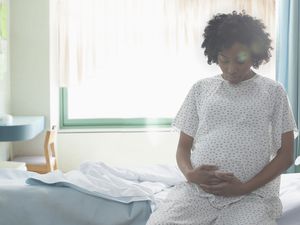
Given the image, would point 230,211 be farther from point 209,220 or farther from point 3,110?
point 3,110

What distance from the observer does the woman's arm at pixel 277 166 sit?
1.63 m

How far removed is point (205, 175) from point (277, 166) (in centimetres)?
26

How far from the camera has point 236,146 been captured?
1.67 metres

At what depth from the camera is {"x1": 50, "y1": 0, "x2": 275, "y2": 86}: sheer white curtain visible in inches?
161

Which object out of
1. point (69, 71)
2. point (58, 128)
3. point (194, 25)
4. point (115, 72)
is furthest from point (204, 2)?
point (58, 128)

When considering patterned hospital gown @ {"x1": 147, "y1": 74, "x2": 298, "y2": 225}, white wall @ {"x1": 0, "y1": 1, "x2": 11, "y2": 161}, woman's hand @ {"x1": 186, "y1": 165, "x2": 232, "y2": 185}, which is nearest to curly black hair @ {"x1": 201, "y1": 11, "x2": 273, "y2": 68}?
patterned hospital gown @ {"x1": 147, "y1": 74, "x2": 298, "y2": 225}

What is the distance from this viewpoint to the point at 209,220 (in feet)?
5.30

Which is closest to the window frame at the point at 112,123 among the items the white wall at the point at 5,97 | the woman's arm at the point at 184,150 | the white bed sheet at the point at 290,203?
the white wall at the point at 5,97

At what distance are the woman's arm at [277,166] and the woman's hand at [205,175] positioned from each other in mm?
111

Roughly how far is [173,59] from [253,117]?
8.62ft

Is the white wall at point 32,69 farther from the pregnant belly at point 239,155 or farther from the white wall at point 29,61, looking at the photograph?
the pregnant belly at point 239,155

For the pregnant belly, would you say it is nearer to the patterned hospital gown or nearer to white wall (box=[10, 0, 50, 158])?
the patterned hospital gown

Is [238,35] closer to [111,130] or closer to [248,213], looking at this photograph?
[248,213]

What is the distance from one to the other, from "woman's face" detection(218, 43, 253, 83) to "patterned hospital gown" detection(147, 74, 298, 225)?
0.19 ft
